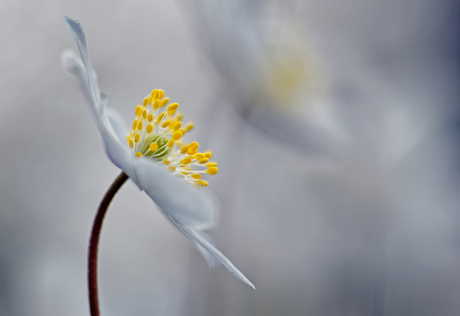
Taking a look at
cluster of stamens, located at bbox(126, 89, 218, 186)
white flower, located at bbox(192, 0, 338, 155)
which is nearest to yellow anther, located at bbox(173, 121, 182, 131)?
cluster of stamens, located at bbox(126, 89, 218, 186)

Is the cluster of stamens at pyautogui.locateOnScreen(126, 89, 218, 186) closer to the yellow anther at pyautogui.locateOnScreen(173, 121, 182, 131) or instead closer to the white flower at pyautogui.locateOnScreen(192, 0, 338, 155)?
the yellow anther at pyautogui.locateOnScreen(173, 121, 182, 131)

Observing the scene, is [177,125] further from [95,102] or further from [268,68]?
[268,68]

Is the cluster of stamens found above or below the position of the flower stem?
above

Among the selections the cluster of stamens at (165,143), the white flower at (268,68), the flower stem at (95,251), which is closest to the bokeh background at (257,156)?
the white flower at (268,68)

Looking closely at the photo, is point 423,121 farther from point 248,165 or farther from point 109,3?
point 109,3

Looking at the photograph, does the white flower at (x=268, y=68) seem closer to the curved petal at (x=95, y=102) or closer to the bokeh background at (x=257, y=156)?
the bokeh background at (x=257, y=156)

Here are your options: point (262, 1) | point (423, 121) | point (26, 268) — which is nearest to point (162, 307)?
point (26, 268)
